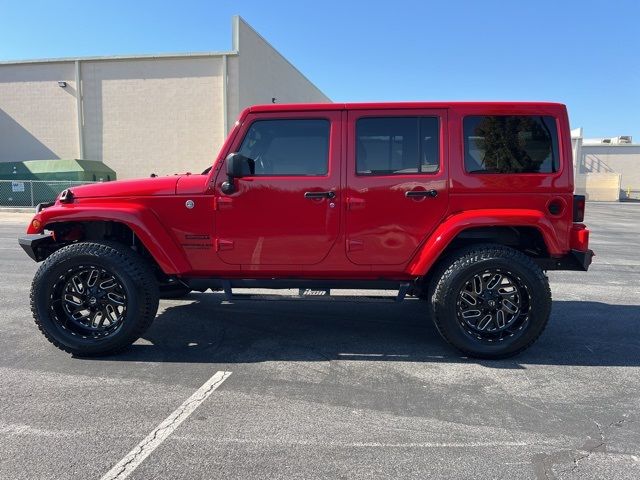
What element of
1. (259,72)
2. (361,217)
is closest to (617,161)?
(259,72)

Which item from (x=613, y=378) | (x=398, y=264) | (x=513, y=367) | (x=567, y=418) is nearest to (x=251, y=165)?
(x=398, y=264)

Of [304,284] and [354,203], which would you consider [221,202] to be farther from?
[354,203]

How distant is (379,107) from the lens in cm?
410

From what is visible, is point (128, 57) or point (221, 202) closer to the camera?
point (221, 202)

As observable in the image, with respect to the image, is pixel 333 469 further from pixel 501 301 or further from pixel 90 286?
pixel 90 286

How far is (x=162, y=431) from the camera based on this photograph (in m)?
2.87

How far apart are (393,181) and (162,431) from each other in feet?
8.47

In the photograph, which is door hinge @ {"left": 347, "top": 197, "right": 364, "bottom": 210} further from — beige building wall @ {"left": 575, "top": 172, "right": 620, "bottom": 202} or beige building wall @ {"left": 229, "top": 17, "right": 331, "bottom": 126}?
beige building wall @ {"left": 575, "top": 172, "right": 620, "bottom": 202}

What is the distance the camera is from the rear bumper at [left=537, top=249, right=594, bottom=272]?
4055 millimetres

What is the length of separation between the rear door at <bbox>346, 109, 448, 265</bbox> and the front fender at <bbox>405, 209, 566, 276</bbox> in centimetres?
13

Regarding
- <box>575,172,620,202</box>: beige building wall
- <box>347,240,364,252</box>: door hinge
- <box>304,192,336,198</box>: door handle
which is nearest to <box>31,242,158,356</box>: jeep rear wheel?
<box>304,192,336,198</box>: door handle

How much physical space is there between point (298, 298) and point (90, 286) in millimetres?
1834

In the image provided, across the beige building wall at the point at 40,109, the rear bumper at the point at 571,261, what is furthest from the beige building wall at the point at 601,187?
the rear bumper at the point at 571,261

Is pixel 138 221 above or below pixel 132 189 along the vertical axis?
below
